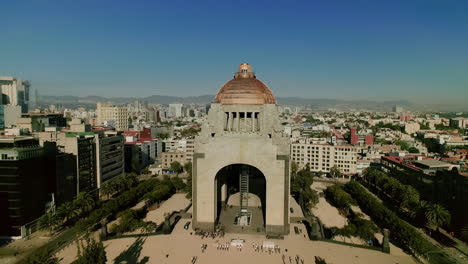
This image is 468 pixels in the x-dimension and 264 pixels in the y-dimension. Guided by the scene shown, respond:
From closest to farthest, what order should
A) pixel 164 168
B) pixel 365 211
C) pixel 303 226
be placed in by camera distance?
pixel 303 226 → pixel 365 211 → pixel 164 168

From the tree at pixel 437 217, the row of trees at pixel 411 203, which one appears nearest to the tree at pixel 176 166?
the row of trees at pixel 411 203

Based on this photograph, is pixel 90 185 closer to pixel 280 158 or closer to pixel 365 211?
pixel 280 158

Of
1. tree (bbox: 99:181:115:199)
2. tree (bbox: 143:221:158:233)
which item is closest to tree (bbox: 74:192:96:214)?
tree (bbox: 99:181:115:199)

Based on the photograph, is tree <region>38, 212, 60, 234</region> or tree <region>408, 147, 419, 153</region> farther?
tree <region>408, 147, 419, 153</region>

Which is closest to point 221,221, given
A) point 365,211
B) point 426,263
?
point 426,263

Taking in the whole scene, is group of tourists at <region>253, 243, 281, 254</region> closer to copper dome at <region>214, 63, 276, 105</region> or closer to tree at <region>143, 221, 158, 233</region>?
tree at <region>143, 221, 158, 233</region>

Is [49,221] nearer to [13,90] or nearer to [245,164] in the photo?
[245,164]
